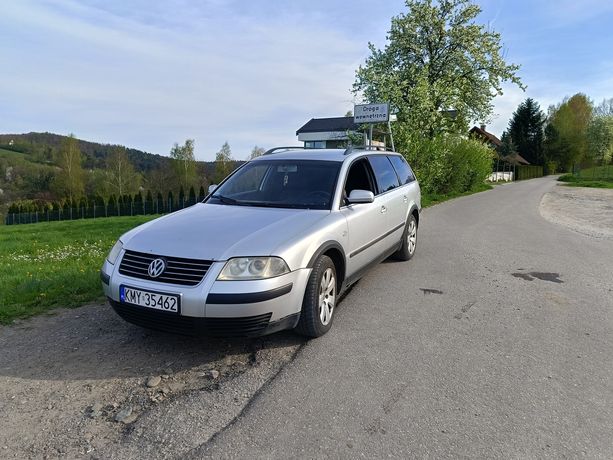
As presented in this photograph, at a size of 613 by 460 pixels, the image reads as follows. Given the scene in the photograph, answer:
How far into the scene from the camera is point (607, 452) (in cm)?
246

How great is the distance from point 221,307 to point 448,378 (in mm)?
1765

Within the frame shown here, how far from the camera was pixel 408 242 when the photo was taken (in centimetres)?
697

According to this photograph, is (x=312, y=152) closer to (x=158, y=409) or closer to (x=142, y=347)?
(x=142, y=347)

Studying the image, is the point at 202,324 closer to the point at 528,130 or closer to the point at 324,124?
the point at 324,124

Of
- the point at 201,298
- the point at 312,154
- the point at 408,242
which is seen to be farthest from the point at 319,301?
the point at 408,242

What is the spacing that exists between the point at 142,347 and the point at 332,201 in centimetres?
224

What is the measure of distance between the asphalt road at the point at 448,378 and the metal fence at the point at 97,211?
43865mm

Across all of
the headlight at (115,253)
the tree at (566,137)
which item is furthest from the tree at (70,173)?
the tree at (566,137)

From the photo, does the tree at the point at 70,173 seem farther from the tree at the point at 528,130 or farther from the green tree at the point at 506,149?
the tree at the point at 528,130

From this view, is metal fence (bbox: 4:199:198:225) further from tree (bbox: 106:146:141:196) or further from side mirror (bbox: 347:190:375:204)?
side mirror (bbox: 347:190:375:204)

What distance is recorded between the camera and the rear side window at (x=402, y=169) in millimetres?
6770

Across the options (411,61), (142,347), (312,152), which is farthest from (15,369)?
(411,61)

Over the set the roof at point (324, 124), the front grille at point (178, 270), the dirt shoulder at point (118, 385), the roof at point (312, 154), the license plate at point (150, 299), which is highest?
the roof at point (324, 124)

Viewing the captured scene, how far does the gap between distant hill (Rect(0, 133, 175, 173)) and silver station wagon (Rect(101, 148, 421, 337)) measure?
58006mm
